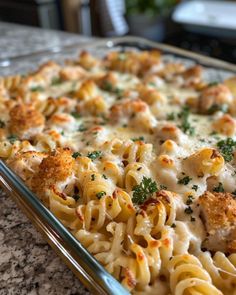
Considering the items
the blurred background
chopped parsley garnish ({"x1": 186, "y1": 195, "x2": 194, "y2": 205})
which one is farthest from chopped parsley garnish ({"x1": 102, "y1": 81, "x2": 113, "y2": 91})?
the blurred background

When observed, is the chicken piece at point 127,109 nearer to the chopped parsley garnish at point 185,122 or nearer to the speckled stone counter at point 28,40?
the chopped parsley garnish at point 185,122

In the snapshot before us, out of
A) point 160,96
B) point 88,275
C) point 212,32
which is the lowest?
point 212,32

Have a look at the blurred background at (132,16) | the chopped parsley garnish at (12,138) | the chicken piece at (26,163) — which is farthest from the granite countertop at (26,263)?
the blurred background at (132,16)

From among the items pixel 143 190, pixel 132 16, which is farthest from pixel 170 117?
pixel 132 16

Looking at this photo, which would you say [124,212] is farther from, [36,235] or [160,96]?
[160,96]

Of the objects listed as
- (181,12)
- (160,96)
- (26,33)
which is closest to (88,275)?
(160,96)

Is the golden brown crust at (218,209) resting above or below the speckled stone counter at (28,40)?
above
